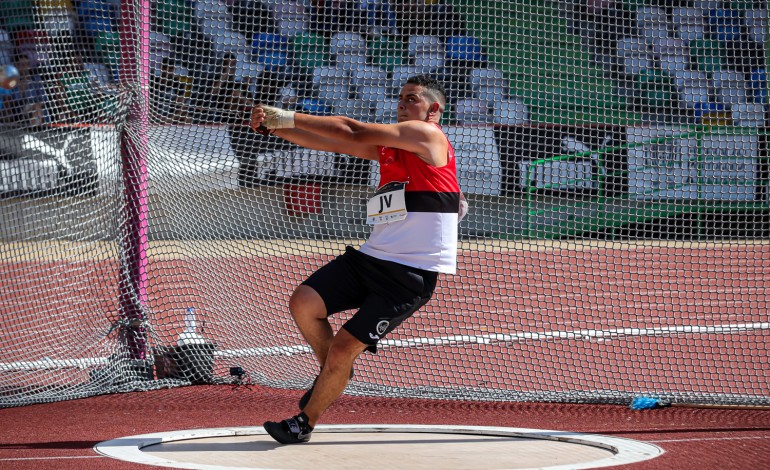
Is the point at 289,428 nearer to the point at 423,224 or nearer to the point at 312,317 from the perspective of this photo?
the point at 312,317

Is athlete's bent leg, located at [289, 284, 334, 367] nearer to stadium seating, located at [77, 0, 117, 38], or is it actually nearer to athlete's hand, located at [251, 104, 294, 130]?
athlete's hand, located at [251, 104, 294, 130]

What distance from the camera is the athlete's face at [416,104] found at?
17.7 ft

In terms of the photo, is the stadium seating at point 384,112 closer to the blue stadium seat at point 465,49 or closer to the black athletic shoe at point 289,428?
the blue stadium seat at point 465,49

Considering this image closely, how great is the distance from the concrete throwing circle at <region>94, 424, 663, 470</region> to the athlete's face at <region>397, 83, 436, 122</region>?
1.77 metres

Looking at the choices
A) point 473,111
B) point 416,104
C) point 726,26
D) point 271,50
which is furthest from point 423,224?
point 726,26

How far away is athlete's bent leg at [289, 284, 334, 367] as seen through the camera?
5.43m

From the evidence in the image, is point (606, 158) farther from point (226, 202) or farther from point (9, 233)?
point (9, 233)

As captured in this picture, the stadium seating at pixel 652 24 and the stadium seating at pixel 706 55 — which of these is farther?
the stadium seating at pixel 652 24

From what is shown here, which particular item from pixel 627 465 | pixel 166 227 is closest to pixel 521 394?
pixel 627 465

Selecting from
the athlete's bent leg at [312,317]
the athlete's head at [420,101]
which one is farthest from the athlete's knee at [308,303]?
the athlete's head at [420,101]

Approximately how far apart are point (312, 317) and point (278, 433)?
0.64 meters

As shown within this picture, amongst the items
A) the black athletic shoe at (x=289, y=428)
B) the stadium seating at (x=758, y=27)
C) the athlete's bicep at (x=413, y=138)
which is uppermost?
the stadium seating at (x=758, y=27)

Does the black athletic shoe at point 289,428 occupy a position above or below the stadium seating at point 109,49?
below

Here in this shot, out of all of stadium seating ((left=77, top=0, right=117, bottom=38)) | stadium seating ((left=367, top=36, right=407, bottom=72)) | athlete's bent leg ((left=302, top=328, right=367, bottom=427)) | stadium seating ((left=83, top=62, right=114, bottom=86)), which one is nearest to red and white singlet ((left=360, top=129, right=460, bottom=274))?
athlete's bent leg ((left=302, top=328, right=367, bottom=427))
